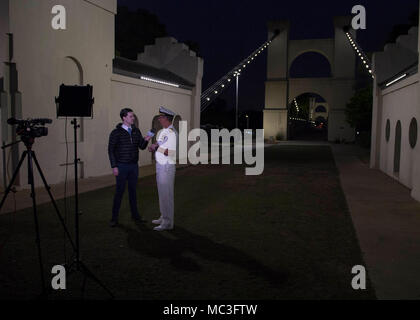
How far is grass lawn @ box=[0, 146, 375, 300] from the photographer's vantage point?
4266mm

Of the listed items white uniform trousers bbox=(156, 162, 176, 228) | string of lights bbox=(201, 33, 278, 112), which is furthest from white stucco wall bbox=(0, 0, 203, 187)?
string of lights bbox=(201, 33, 278, 112)

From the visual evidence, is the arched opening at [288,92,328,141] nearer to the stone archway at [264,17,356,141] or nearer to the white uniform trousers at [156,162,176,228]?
the stone archway at [264,17,356,141]

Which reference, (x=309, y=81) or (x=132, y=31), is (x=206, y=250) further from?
(x=309, y=81)

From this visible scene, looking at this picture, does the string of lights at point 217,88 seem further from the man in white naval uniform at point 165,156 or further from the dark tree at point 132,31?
the man in white naval uniform at point 165,156

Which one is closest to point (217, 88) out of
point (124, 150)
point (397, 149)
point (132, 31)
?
point (132, 31)

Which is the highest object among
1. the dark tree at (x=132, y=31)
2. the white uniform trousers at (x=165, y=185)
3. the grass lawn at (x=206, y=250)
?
the dark tree at (x=132, y=31)

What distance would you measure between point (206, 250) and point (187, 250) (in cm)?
26

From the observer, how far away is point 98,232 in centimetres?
654

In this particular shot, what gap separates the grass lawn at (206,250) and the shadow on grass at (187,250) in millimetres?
13

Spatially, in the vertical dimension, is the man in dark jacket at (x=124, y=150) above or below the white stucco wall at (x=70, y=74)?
below

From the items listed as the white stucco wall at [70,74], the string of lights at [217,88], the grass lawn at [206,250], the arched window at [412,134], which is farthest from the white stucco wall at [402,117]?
the string of lights at [217,88]

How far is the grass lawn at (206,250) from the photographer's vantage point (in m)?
4.27

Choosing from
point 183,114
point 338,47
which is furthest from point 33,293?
point 338,47

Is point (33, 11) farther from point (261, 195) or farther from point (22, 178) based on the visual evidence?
point (261, 195)
